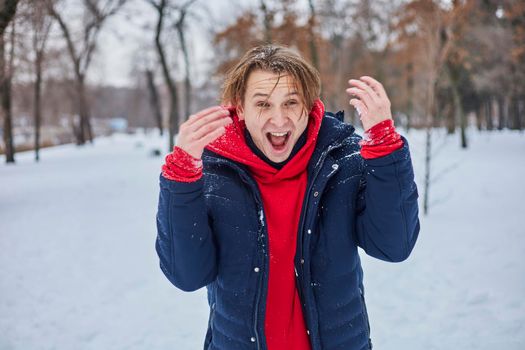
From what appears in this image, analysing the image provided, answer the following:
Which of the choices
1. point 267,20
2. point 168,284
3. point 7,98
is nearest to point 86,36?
point 7,98

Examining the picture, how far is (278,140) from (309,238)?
39 cm

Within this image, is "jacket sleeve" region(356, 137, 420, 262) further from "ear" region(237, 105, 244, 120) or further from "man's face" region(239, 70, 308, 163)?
"ear" region(237, 105, 244, 120)

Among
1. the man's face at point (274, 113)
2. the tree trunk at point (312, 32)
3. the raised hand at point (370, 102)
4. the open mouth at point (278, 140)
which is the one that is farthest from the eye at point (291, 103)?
the tree trunk at point (312, 32)

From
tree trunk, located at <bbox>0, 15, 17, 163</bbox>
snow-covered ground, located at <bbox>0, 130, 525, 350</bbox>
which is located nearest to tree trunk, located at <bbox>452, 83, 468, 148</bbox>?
snow-covered ground, located at <bbox>0, 130, 525, 350</bbox>

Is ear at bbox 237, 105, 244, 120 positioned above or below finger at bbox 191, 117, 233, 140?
above

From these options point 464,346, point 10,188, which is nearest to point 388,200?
point 464,346

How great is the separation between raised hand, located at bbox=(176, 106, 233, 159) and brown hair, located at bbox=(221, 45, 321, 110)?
25 centimetres

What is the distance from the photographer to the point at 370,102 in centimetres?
140

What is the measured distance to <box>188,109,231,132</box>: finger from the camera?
1.37m

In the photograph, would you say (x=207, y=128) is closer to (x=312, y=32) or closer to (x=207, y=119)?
Answer: (x=207, y=119)

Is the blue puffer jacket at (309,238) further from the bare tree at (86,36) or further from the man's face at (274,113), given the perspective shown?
the bare tree at (86,36)

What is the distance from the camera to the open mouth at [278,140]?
1.60 meters

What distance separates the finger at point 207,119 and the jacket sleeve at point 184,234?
179 millimetres

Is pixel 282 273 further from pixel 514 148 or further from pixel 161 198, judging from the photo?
pixel 514 148
